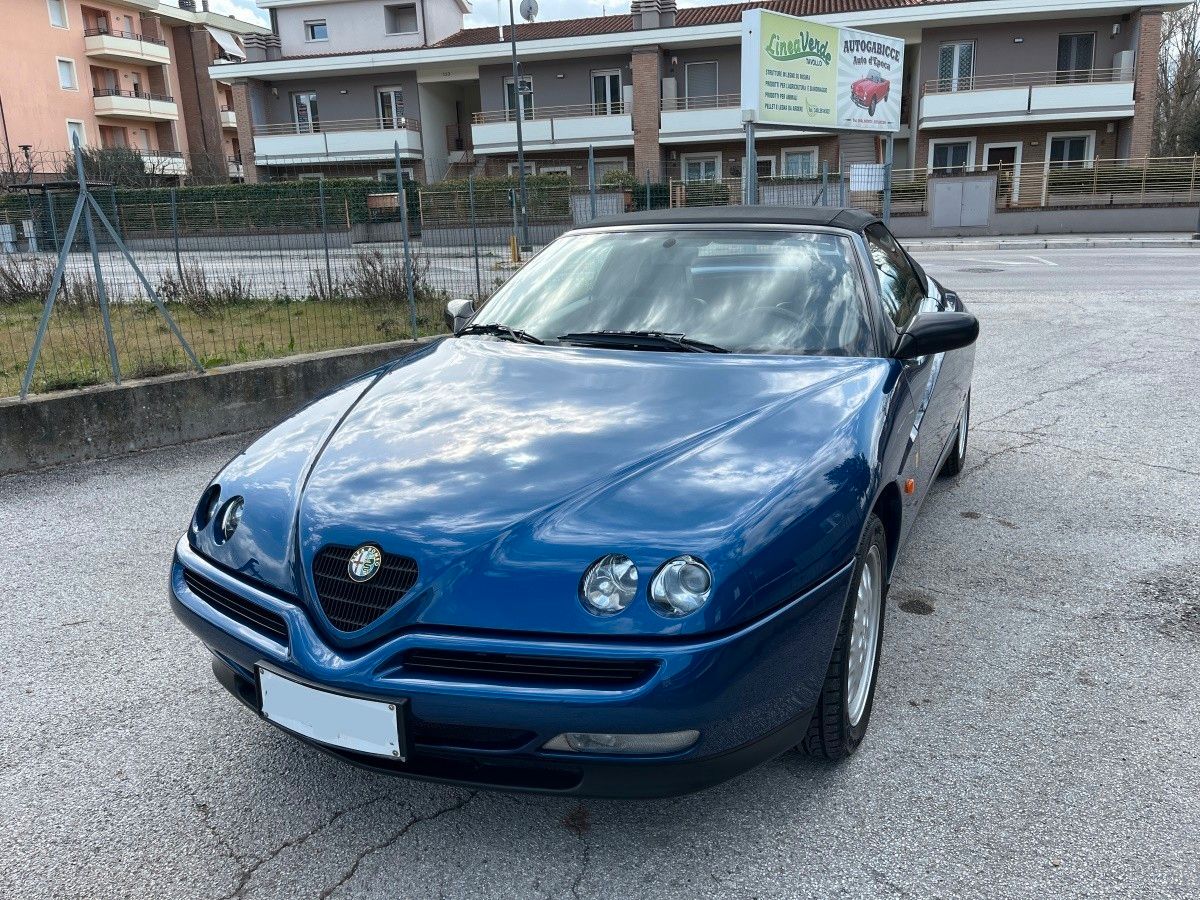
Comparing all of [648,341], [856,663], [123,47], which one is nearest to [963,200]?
[648,341]

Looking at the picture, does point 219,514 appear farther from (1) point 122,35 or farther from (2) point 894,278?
(1) point 122,35

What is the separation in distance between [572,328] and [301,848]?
1988 mm

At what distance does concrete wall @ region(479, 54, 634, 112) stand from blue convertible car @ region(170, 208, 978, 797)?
36991 millimetres

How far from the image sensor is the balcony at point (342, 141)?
38.7 meters

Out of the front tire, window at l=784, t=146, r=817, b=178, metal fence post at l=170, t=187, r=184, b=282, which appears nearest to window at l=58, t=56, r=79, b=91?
window at l=784, t=146, r=817, b=178

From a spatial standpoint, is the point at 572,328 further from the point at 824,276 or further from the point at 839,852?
the point at 839,852

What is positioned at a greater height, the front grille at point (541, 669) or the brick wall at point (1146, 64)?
the brick wall at point (1146, 64)

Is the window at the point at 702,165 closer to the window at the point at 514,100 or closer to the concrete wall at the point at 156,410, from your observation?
the window at the point at 514,100

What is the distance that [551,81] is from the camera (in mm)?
37875

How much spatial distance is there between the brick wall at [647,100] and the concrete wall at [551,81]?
1.82m

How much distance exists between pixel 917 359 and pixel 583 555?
196 centimetres

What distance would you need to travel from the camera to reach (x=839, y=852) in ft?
7.48

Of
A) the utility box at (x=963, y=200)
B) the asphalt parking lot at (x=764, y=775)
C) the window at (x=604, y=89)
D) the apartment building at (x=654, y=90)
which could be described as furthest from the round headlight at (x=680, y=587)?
the window at (x=604, y=89)

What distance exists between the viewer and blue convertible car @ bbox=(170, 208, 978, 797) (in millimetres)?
1997
